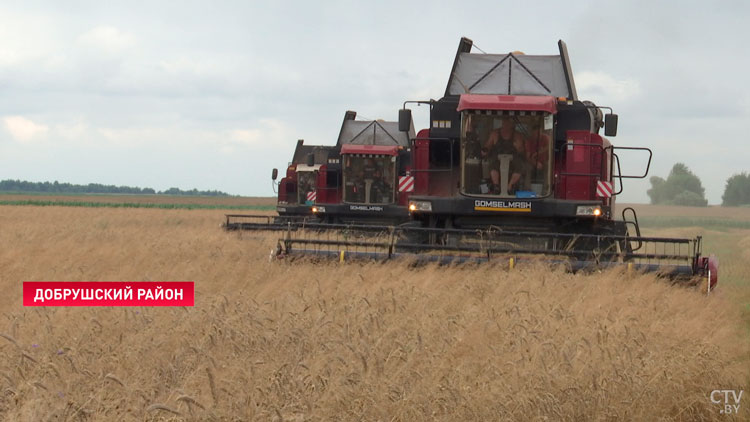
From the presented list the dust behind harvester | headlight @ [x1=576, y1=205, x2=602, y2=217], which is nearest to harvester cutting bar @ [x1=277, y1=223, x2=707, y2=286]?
the dust behind harvester

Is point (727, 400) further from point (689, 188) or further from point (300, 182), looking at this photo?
point (689, 188)

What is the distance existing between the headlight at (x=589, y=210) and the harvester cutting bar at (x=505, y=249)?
17.5 inches

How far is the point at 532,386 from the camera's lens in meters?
4.87

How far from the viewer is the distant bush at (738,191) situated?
407 ft

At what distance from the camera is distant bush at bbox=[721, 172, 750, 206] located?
12406 centimetres

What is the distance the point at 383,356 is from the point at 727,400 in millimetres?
2130

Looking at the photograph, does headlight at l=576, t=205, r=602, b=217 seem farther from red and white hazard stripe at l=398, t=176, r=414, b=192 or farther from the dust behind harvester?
red and white hazard stripe at l=398, t=176, r=414, b=192

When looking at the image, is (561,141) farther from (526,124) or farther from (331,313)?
(331,313)

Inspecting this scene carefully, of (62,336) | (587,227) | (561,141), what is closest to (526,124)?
(561,141)

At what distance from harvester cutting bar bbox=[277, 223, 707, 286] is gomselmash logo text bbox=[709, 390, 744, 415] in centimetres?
533

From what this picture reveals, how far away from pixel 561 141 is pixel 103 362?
9.30m

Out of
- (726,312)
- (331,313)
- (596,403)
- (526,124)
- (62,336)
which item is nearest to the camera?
(596,403)
